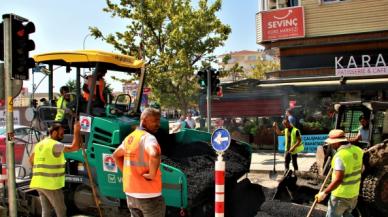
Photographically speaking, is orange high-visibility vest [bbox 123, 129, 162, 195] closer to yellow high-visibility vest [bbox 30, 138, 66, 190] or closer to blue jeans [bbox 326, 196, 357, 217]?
yellow high-visibility vest [bbox 30, 138, 66, 190]

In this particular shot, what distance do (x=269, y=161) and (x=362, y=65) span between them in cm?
578

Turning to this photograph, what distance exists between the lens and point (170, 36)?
75.8ft

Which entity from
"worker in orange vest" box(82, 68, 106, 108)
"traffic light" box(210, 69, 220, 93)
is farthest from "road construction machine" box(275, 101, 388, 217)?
"traffic light" box(210, 69, 220, 93)

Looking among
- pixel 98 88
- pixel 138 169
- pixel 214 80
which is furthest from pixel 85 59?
pixel 214 80

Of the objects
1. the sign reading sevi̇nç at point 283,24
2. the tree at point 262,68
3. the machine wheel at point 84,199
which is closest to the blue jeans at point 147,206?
the machine wheel at point 84,199

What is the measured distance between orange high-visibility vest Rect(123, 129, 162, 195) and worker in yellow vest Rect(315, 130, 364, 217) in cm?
205

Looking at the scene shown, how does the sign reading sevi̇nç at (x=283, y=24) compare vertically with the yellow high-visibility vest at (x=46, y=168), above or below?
above

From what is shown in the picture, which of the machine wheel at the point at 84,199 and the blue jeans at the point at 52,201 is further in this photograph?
the machine wheel at the point at 84,199

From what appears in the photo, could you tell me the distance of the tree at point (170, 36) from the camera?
22.9m

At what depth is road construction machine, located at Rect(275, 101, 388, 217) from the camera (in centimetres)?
703

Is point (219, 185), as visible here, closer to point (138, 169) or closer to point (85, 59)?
point (138, 169)

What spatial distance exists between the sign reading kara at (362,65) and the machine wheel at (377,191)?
10789 mm

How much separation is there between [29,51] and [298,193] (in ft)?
16.2

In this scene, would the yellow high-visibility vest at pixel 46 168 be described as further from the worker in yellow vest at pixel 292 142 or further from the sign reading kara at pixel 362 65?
the sign reading kara at pixel 362 65
